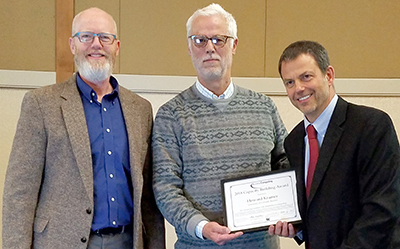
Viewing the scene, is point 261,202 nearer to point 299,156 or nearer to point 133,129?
point 299,156

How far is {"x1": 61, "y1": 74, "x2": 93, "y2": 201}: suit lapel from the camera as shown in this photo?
2.01 meters

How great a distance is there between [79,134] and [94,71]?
323 millimetres

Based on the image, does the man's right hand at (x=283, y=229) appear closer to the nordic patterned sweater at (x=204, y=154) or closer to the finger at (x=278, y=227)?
the finger at (x=278, y=227)

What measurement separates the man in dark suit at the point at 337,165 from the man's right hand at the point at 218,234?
0.63 ft

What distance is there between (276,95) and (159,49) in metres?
1.07

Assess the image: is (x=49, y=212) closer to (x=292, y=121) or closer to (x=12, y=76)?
(x=12, y=76)

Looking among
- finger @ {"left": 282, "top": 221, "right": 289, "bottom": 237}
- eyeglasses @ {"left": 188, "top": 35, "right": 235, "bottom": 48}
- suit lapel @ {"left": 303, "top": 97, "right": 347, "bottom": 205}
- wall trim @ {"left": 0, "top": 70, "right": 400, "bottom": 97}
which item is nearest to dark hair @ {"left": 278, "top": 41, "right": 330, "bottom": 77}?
suit lapel @ {"left": 303, "top": 97, "right": 347, "bottom": 205}

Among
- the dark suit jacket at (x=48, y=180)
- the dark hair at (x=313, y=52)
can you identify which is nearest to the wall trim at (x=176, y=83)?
the dark suit jacket at (x=48, y=180)

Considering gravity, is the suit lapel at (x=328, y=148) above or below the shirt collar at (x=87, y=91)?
below

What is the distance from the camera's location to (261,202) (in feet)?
6.68

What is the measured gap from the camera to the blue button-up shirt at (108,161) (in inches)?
81.4

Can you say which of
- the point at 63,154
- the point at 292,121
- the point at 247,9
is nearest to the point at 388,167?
the point at 63,154

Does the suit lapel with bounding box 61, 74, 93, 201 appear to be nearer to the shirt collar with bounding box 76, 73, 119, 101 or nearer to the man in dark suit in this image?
the shirt collar with bounding box 76, 73, 119, 101

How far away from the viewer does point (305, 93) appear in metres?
1.96
